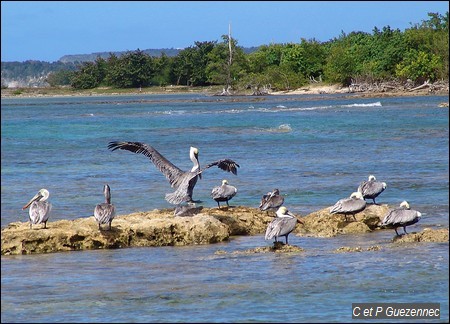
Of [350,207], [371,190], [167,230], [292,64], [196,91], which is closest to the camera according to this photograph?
[167,230]

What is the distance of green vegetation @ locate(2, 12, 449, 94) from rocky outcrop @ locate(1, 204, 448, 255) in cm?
5709

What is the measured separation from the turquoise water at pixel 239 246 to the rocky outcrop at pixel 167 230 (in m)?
0.27

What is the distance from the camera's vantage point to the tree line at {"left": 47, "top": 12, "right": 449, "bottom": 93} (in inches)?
3447

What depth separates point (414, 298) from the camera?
10562mm

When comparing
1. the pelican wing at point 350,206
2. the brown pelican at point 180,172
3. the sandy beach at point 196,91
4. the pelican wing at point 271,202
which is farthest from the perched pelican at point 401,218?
the sandy beach at point 196,91

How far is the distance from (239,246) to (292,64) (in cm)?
8982

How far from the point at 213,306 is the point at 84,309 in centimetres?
129

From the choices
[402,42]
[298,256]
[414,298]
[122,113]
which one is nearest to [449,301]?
[414,298]

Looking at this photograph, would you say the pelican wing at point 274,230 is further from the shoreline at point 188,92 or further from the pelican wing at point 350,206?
the shoreline at point 188,92

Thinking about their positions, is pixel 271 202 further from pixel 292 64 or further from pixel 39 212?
pixel 292 64

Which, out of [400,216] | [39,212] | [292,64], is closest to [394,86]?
[292,64]

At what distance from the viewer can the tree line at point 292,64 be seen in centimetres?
8756

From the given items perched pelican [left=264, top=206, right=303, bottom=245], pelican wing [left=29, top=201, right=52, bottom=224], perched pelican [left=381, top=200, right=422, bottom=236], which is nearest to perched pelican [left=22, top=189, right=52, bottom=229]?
pelican wing [left=29, top=201, right=52, bottom=224]

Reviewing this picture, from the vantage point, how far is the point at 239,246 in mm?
13820
